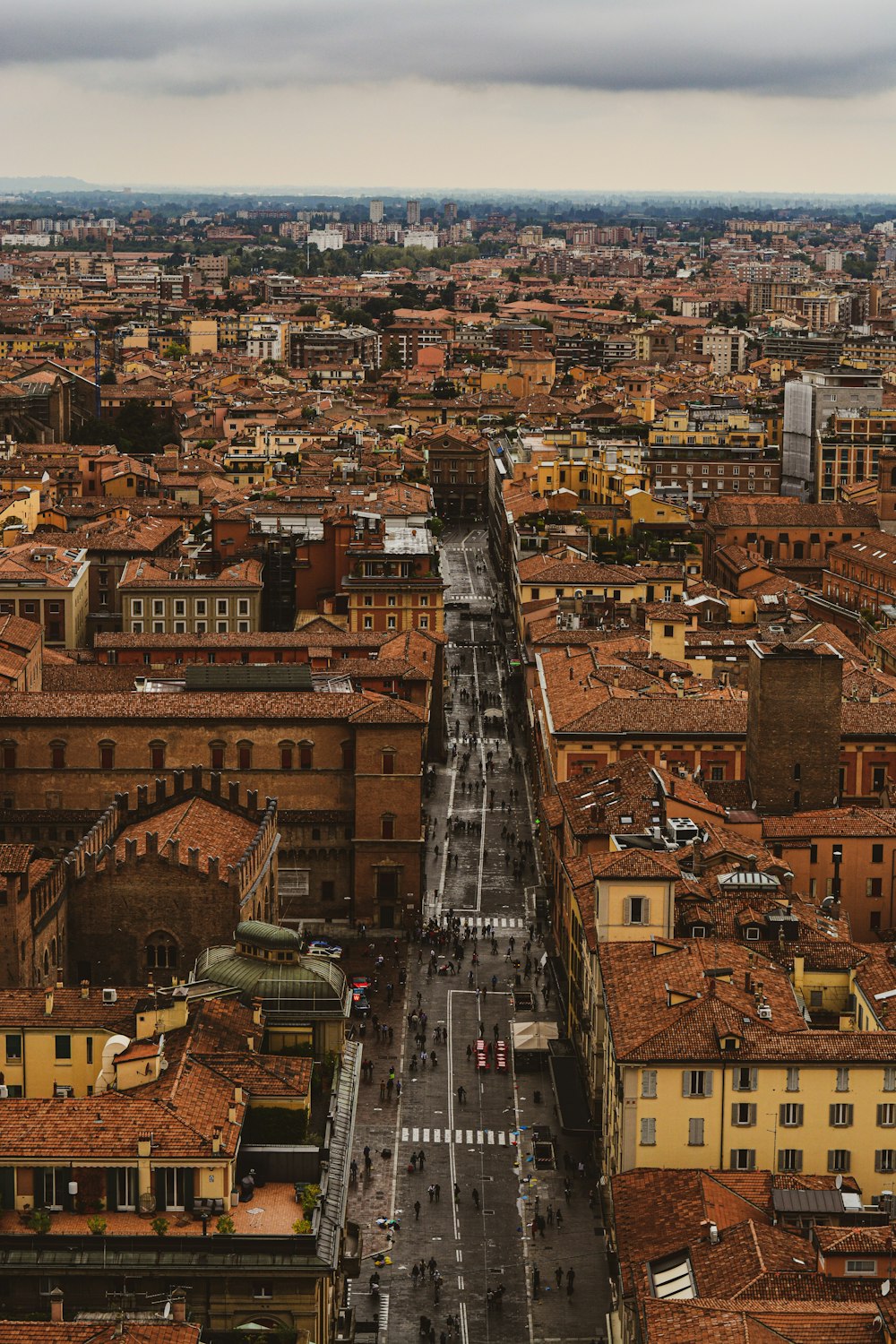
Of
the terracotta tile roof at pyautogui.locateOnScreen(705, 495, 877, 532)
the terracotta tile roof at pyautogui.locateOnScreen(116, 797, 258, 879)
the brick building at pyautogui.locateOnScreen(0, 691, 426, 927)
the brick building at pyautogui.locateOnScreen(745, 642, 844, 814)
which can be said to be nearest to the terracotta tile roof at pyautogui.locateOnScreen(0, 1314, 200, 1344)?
the terracotta tile roof at pyautogui.locateOnScreen(116, 797, 258, 879)

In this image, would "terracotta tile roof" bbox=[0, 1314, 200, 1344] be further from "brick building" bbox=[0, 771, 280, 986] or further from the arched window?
the arched window

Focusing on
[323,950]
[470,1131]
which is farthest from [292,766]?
[470,1131]

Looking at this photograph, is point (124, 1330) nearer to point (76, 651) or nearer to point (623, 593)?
point (76, 651)

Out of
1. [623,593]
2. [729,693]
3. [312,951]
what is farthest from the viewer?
[623,593]

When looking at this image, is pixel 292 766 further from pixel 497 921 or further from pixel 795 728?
pixel 795 728

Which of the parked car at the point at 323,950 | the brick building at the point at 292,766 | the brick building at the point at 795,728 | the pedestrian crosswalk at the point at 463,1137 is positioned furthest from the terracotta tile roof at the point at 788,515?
the pedestrian crosswalk at the point at 463,1137

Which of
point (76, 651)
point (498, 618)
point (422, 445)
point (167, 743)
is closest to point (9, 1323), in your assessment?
point (167, 743)
